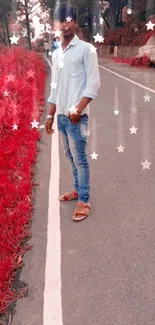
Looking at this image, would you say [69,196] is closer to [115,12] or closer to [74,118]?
[74,118]

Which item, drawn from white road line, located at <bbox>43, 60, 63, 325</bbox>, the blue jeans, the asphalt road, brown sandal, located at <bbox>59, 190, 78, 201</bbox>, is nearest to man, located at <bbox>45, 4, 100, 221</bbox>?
the blue jeans

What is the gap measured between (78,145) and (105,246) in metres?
1.01

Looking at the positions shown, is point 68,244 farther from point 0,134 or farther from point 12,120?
point 12,120

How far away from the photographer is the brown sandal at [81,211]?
12.5ft

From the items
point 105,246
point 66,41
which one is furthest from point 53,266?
point 66,41

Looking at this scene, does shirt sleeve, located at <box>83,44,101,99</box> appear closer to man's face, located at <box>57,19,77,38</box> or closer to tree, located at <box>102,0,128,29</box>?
man's face, located at <box>57,19,77,38</box>

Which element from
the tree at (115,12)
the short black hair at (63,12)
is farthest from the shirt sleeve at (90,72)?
the tree at (115,12)

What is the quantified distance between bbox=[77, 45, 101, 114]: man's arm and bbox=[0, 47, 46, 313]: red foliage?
138cm

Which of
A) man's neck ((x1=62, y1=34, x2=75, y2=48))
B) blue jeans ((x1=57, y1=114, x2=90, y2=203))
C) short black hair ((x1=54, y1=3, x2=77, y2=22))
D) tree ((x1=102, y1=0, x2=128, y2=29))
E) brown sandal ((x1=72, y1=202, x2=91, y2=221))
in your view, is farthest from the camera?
tree ((x1=102, y1=0, x2=128, y2=29))

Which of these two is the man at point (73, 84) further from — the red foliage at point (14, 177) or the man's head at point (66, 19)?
the red foliage at point (14, 177)

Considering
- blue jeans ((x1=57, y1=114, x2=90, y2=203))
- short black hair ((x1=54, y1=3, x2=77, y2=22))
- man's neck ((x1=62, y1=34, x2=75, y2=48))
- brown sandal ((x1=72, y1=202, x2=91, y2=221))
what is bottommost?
brown sandal ((x1=72, y1=202, x2=91, y2=221))

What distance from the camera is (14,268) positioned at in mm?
3021

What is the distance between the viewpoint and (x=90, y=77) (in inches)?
125

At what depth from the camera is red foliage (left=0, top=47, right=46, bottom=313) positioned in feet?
9.86
